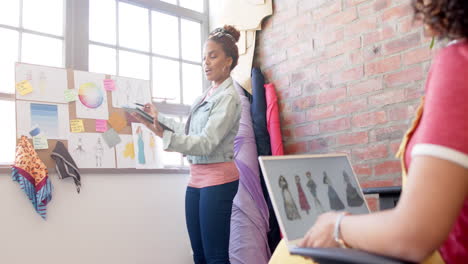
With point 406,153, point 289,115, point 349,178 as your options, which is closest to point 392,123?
point 289,115

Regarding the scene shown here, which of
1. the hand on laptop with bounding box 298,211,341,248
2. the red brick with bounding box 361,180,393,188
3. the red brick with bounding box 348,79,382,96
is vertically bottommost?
the red brick with bounding box 361,180,393,188

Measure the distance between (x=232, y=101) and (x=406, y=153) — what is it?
4.24 feet

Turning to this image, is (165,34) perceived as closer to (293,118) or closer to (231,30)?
(231,30)

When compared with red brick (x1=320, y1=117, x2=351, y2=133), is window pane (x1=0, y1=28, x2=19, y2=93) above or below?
above

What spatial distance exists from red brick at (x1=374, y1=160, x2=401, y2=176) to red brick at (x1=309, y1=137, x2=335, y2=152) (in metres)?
0.33

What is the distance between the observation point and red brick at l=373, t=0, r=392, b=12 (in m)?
2.24

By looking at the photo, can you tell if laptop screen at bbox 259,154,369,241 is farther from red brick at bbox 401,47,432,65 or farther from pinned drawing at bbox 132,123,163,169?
pinned drawing at bbox 132,123,163,169

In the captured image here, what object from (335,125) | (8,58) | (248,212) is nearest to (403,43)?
(335,125)

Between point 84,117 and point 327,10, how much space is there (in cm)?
161

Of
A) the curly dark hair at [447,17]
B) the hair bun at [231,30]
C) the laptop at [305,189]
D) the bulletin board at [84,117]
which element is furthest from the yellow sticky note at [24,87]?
the curly dark hair at [447,17]

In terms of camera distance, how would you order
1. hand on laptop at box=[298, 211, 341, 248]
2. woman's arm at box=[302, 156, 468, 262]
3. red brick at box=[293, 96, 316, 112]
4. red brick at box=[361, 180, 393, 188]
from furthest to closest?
red brick at box=[293, 96, 316, 112] → red brick at box=[361, 180, 393, 188] → hand on laptop at box=[298, 211, 341, 248] → woman's arm at box=[302, 156, 468, 262]

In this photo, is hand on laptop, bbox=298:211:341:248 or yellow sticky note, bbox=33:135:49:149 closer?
hand on laptop, bbox=298:211:341:248

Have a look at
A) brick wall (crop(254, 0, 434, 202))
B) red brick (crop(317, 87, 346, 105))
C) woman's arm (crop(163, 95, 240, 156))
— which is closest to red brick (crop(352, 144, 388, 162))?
brick wall (crop(254, 0, 434, 202))

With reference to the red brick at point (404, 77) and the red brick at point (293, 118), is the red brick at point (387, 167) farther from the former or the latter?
the red brick at point (293, 118)
